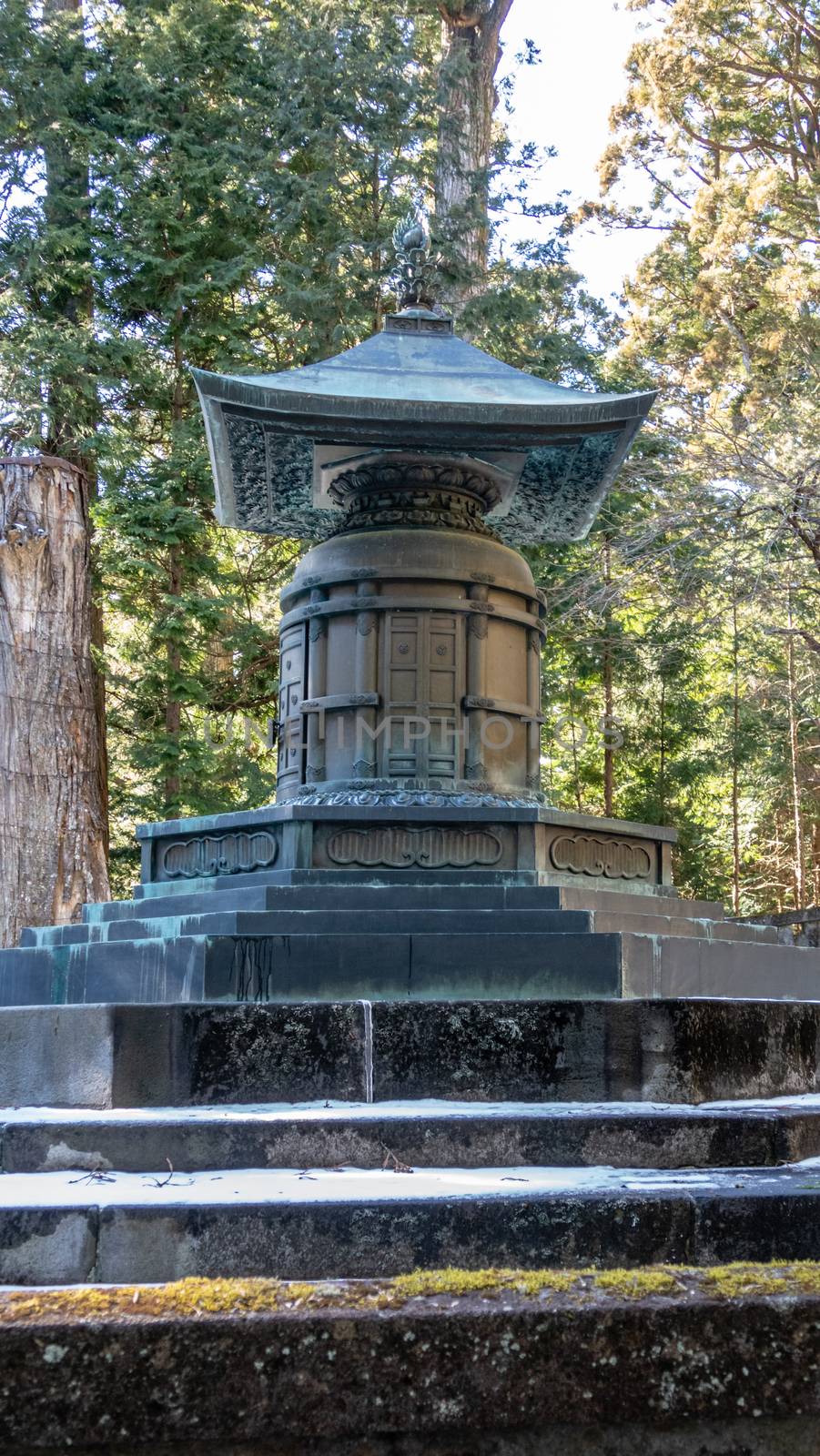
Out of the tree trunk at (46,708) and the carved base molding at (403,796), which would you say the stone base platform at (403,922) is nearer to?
the carved base molding at (403,796)

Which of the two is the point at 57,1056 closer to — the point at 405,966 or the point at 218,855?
the point at 405,966

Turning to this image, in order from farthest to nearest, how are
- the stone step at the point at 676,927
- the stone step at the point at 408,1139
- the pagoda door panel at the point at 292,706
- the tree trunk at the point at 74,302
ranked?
the tree trunk at the point at 74,302 < the pagoda door panel at the point at 292,706 < the stone step at the point at 676,927 < the stone step at the point at 408,1139

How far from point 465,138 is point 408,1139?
16965mm

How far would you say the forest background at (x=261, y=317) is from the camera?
1605 centimetres

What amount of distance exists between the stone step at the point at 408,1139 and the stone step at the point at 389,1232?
0.60 meters

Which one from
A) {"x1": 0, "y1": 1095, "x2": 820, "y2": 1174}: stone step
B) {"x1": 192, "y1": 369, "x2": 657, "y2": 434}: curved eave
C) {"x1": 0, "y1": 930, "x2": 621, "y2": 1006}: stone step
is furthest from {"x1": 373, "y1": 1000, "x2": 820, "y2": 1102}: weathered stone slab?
{"x1": 192, "y1": 369, "x2": 657, "y2": 434}: curved eave

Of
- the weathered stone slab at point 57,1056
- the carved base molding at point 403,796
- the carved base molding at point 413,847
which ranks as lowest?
the weathered stone slab at point 57,1056

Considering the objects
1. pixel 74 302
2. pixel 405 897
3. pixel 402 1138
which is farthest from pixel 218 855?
pixel 74 302

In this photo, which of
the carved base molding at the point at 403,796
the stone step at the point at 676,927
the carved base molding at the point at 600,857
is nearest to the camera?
the stone step at the point at 676,927

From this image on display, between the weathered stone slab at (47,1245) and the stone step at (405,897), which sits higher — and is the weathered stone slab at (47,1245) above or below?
below

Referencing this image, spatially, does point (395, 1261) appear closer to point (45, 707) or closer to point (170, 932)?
point (170, 932)

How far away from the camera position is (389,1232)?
12.3ft

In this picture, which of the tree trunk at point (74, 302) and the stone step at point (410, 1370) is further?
the tree trunk at point (74, 302)

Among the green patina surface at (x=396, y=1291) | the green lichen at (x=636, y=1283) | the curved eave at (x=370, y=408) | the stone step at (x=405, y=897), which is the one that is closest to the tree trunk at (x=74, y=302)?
the curved eave at (x=370, y=408)
